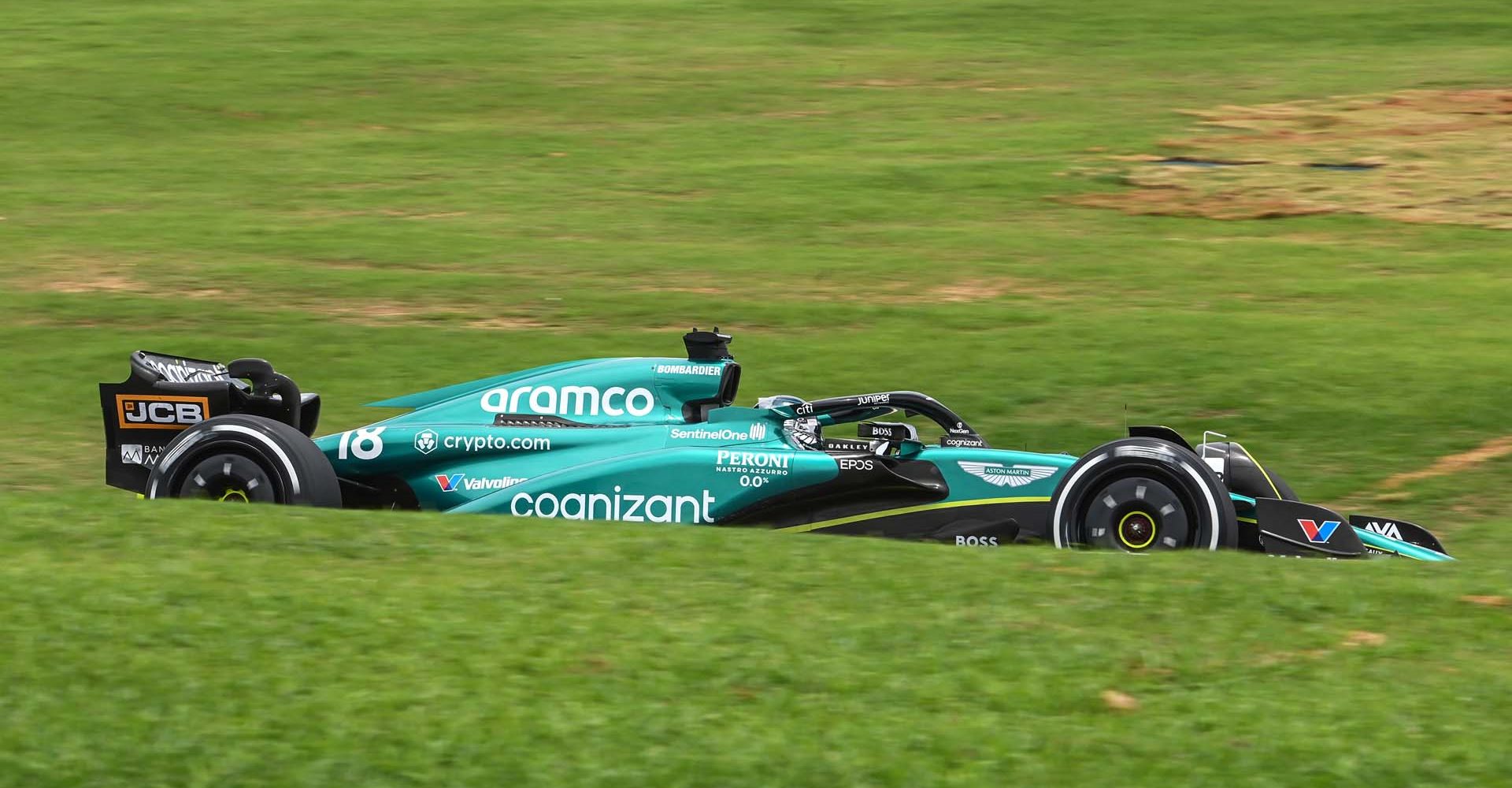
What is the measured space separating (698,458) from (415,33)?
28.3m

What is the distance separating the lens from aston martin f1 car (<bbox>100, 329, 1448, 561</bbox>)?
836 cm

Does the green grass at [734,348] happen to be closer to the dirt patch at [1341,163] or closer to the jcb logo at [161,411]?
the dirt patch at [1341,163]

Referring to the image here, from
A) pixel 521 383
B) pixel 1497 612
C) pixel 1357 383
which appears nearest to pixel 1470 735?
pixel 1497 612

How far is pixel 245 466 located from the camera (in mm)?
8711

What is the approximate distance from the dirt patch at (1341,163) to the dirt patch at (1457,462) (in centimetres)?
937

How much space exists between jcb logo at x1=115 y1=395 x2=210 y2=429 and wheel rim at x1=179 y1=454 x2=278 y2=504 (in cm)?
62

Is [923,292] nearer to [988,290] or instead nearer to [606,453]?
[988,290]

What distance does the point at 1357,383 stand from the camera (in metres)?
15.2

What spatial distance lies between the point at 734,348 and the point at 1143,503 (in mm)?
8706

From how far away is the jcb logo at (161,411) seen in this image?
9273 millimetres

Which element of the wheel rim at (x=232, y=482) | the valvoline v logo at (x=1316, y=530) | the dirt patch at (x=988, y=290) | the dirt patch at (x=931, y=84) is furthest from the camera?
the dirt patch at (x=931, y=84)

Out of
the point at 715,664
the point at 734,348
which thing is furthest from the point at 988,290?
the point at 715,664

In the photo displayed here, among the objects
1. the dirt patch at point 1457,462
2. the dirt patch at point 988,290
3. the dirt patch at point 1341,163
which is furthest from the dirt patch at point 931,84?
the dirt patch at point 1457,462

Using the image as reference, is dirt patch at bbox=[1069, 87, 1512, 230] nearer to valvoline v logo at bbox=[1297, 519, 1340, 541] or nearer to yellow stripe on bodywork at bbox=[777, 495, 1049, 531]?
valvoline v logo at bbox=[1297, 519, 1340, 541]
